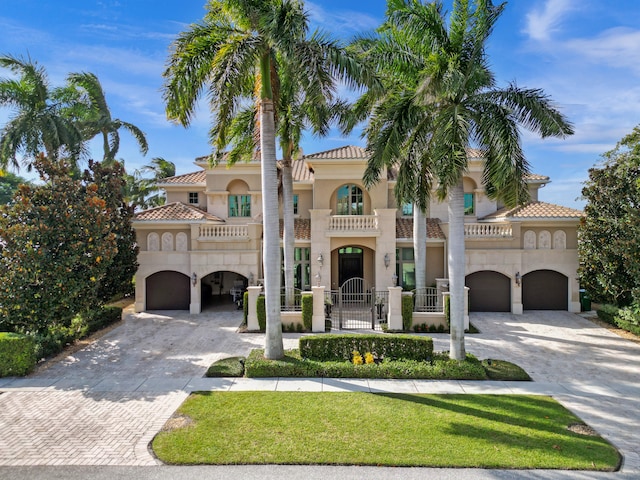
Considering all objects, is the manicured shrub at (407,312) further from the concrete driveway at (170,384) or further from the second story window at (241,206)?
the second story window at (241,206)

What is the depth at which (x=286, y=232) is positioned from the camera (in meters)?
18.2

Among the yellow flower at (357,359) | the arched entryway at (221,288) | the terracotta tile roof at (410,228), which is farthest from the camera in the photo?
the arched entryway at (221,288)

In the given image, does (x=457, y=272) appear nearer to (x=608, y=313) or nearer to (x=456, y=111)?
(x=456, y=111)

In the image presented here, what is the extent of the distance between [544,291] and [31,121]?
3118 cm

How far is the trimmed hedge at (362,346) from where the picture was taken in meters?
12.9

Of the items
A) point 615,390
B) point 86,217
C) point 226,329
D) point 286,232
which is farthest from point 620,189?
point 86,217

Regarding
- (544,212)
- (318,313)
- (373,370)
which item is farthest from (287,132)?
(544,212)

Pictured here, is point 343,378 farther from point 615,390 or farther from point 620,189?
point 620,189

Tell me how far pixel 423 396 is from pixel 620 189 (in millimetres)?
15215

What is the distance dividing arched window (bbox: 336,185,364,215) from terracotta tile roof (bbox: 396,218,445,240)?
2.74 m

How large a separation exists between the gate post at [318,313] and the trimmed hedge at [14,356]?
1095 centimetres

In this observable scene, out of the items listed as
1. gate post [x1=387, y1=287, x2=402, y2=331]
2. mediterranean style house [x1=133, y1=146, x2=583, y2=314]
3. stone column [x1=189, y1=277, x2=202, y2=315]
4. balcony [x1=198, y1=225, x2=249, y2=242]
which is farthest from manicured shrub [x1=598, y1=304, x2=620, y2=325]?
stone column [x1=189, y1=277, x2=202, y2=315]

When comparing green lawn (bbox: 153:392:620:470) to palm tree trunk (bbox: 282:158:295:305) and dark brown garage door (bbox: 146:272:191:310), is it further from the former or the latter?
dark brown garage door (bbox: 146:272:191:310)

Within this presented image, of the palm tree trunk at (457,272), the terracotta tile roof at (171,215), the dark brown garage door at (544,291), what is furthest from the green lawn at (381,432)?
the terracotta tile roof at (171,215)
